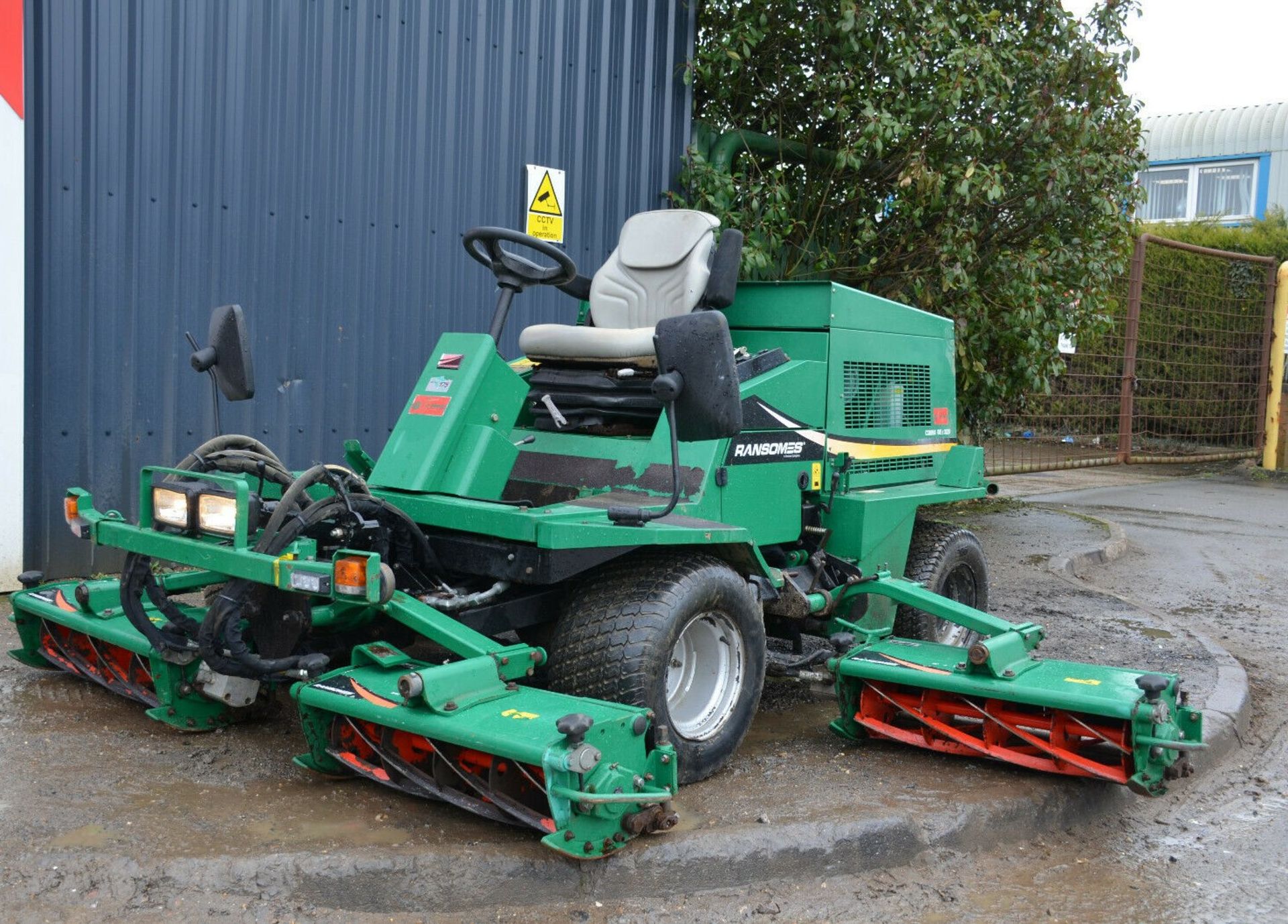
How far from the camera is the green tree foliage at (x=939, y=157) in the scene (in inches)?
322

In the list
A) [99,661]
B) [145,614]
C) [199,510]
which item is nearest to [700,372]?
[199,510]

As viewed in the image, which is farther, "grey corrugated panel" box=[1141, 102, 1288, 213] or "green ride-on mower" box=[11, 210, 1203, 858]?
"grey corrugated panel" box=[1141, 102, 1288, 213]

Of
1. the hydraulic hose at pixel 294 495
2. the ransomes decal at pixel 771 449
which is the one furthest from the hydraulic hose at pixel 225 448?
the ransomes decal at pixel 771 449

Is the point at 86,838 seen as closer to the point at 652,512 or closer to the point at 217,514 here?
the point at 217,514

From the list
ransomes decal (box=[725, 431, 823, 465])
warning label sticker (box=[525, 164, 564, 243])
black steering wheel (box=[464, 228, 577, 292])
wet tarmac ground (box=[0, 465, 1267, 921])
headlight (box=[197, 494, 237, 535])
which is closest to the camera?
wet tarmac ground (box=[0, 465, 1267, 921])

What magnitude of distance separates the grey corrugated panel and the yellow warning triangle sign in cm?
1960

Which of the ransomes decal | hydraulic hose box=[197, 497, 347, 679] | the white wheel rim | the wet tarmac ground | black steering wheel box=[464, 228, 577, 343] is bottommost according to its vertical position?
the wet tarmac ground

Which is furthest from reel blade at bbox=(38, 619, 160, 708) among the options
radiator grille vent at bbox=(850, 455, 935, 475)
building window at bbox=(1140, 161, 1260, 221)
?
building window at bbox=(1140, 161, 1260, 221)

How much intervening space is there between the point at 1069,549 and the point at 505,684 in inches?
244

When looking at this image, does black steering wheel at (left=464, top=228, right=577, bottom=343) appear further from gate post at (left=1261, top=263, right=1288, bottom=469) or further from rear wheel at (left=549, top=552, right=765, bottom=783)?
gate post at (left=1261, top=263, right=1288, bottom=469)

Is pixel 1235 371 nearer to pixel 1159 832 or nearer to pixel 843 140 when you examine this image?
pixel 843 140

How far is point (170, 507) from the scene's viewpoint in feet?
12.0

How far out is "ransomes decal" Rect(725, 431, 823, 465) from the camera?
15.1 ft

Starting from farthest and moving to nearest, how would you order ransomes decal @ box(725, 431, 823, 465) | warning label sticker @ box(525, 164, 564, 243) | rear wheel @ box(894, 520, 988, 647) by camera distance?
warning label sticker @ box(525, 164, 564, 243) < rear wheel @ box(894, 520, 988, 647) < ransomes decal @ box(725, 431, 823, 465)
